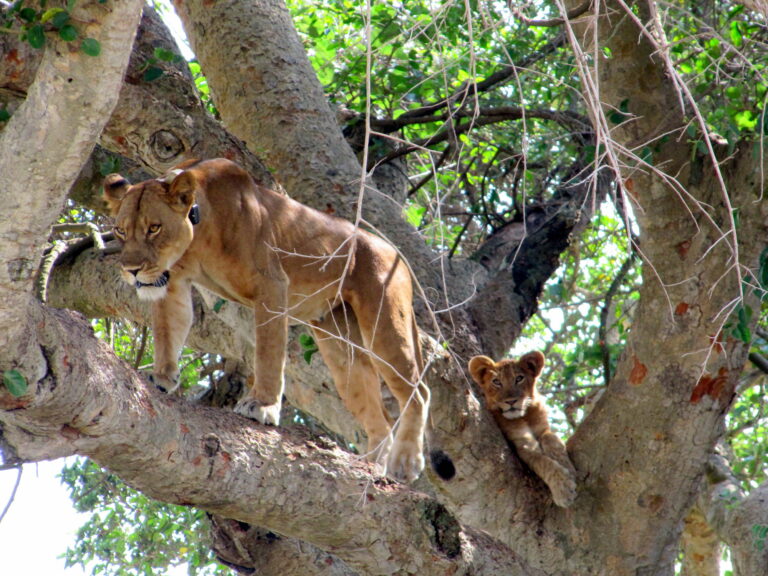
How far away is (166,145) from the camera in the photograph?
15.1 ft

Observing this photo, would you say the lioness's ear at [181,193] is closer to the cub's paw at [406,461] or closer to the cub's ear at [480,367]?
the cub's paw at [406,461]

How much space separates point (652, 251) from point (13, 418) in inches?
120

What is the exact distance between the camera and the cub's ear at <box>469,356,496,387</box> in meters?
5.01

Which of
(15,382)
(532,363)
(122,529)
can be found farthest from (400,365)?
(122,529)

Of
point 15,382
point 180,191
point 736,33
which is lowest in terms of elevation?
point 15,382

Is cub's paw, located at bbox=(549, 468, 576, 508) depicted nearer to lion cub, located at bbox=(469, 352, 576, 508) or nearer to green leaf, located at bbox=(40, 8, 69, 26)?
lion cub, located at bbox=(469, 352, 576, 508)

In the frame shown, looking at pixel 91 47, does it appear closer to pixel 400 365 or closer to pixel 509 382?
pixel 400 365

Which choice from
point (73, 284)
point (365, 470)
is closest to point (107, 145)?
point (73, 284)

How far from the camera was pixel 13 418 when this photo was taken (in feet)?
8.98

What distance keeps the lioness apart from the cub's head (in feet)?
2.47

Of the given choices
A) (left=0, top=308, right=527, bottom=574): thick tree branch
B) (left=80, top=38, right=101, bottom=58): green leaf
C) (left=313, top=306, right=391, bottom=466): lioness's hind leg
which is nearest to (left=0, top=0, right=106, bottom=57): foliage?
(left=80, top=38, right=101, bottom=58): green leaf

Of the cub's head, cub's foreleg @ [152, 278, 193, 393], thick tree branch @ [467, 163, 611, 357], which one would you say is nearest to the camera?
cub's foreleg @ [152, 278, 193, 393]

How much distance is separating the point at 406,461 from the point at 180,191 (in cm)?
163

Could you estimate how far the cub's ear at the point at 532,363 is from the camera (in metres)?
5.50
